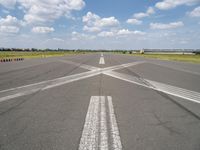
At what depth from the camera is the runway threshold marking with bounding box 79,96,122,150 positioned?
3.00 meters

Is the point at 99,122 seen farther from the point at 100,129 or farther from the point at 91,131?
the point at 91,131

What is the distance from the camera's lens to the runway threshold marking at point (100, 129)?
3.00 meters

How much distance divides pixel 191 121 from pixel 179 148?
140 cm

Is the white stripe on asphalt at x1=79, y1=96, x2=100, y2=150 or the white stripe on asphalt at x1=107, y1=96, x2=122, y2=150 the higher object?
the white stripe on asphalt at x1=107, y1=96, x2=122, y2=150

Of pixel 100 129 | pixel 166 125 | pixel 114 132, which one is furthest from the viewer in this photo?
pixel 166 125

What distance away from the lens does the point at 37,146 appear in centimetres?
298

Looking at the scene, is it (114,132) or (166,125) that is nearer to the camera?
(114,132)

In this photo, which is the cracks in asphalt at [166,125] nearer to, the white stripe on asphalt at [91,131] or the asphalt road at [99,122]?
the asphalt road at [99,122]

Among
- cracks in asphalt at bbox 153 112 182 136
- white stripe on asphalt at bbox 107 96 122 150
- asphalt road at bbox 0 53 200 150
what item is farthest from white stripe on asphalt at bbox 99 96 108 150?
cracks in asphalt at bbox 153 112 182 136

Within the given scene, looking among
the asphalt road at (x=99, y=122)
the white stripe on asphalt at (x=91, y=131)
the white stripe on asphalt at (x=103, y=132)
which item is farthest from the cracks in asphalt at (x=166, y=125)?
the white stripe on asphalt at (x=91, y=131)

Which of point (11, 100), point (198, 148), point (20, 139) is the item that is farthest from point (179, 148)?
point (11, 100)

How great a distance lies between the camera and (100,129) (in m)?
3.62

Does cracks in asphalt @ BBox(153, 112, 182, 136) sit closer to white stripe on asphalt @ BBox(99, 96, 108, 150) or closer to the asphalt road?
the asphalt road

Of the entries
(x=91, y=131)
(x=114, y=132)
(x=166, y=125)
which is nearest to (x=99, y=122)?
(x=91, y=131)
